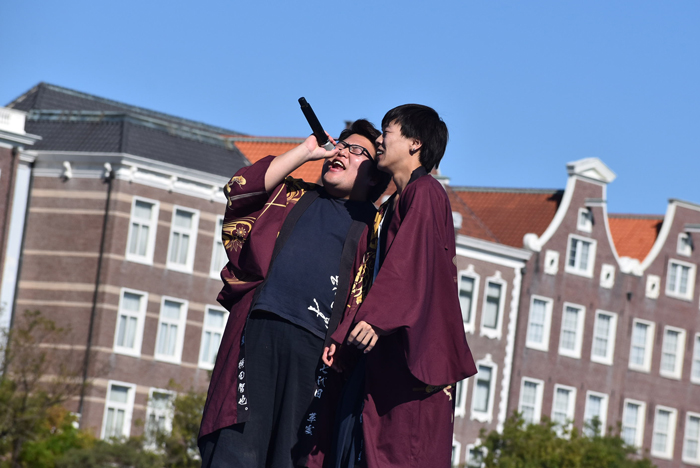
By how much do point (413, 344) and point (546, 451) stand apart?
26.5 meters

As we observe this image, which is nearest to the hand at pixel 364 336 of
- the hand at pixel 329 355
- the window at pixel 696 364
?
the hand at pixel 329 355

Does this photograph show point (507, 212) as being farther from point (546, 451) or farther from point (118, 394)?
point (118, 394)

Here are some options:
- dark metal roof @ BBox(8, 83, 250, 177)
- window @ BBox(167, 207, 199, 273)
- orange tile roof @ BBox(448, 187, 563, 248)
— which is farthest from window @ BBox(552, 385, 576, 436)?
window @ BBox(167, 207, 199, 273)

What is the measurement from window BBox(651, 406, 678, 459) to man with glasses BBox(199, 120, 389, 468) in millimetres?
38059

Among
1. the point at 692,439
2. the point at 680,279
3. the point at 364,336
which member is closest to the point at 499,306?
the point at 680,279

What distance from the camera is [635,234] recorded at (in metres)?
45.9

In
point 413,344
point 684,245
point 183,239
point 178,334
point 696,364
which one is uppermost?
point 684,245

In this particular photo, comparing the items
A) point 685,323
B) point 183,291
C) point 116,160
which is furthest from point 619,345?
point 116,160

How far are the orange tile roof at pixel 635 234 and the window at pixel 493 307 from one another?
25.4 feet

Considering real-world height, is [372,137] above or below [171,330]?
above

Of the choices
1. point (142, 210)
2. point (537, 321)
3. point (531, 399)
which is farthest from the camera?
point (537, 321)

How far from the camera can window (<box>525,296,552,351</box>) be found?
39.9 meters

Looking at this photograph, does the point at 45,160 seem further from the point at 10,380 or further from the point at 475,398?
the point at 475,398

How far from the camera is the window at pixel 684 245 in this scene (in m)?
43.8
